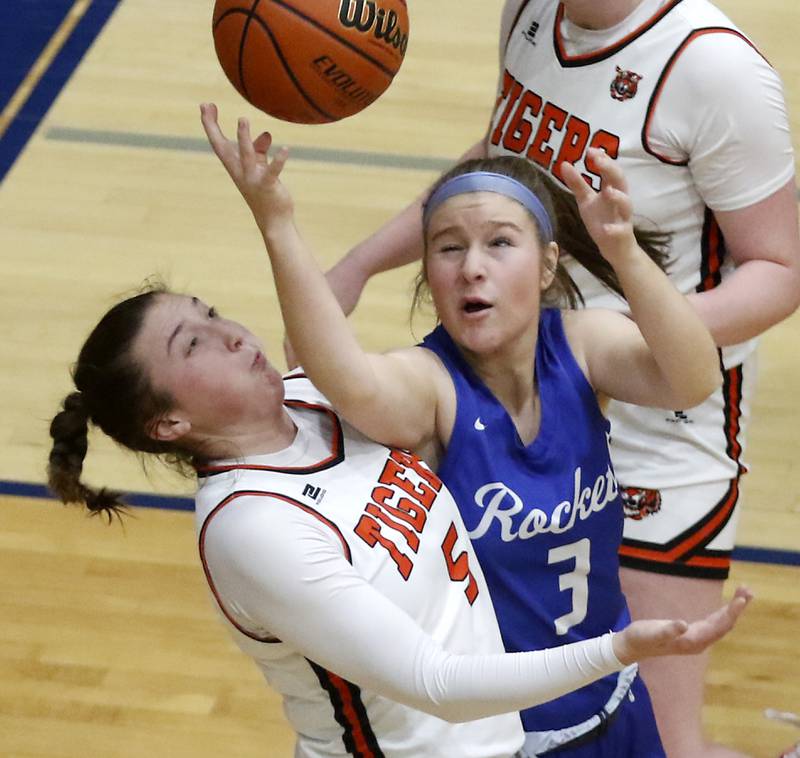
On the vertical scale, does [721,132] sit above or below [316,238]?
above

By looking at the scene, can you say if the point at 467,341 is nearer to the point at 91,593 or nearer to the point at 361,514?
the point at 361,514

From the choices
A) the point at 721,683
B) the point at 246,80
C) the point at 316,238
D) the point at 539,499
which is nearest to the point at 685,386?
the point at 539,499

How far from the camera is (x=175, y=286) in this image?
4.87 metres

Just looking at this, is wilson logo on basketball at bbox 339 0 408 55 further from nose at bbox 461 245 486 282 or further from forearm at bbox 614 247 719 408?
forearm at bbox 614 247 719 408

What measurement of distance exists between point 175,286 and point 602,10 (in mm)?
2440

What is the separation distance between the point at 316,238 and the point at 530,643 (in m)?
2.90

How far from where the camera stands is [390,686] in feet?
6.61

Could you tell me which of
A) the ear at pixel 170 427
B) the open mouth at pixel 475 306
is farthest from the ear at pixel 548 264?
the ear at pixel 170 427

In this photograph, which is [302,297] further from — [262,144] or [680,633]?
[680,633]

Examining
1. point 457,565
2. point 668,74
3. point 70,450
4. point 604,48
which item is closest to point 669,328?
point 457,565

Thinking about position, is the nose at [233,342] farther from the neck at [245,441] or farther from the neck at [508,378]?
the neck at [508,378]

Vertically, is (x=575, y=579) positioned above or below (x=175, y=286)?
above

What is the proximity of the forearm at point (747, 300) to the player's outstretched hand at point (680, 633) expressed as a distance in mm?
846

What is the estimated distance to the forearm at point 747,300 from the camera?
2621mm
